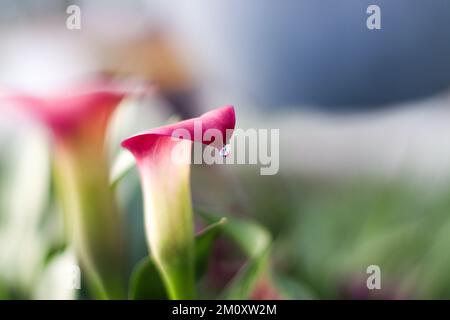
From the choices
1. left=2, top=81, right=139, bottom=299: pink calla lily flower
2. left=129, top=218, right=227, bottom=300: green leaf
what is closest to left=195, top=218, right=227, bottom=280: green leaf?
left=129, top=218, right=227, bottom=300: green leaf

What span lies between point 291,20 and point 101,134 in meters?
0.33

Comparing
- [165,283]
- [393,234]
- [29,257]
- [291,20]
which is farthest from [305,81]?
[29,257]

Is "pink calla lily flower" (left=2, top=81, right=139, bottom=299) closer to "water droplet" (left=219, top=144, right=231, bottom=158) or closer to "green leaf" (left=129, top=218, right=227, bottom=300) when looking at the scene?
"green leaf" (left=129, top=218, right=227, bottom=300)

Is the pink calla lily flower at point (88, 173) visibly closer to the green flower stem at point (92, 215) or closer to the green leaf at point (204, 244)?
the green flower stem at point (92, 215)

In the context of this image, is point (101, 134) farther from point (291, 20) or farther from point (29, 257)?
point (291, 20)

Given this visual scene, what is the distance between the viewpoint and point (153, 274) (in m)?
0.89

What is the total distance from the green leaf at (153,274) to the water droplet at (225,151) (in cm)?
10

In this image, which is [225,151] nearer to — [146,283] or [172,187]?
[172,187]

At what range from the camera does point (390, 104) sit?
89 centimetres

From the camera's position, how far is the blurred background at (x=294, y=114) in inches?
35.0

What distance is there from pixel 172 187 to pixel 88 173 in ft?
0.44

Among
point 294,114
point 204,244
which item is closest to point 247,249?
point 204,244

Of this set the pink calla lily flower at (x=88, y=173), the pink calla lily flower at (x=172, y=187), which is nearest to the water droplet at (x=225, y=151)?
the pink calla lily flower at (x=172, y=187)

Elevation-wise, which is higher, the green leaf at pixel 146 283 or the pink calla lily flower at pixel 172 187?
the pink calla lily flower at pixel 172 187
